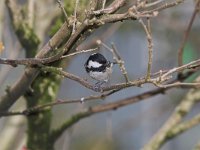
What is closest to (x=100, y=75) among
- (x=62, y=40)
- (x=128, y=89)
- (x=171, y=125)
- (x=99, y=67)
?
(x=99, y=67)

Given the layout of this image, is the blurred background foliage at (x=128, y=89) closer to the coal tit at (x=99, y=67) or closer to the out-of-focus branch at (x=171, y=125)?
the out-of-focus branch at (x=171, y=125)

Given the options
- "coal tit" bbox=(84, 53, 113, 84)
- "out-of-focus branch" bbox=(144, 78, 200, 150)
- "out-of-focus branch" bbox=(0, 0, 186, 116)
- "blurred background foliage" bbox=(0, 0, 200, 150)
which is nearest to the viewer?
"out-of-focus branch" bbox=(0, 0, 186, 116)

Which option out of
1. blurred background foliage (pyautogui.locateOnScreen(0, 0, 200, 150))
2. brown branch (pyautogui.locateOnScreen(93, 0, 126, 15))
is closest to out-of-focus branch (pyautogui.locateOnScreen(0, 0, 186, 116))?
brown branch (pyautogui.locateOnScreen(93, 0, 126, 15))

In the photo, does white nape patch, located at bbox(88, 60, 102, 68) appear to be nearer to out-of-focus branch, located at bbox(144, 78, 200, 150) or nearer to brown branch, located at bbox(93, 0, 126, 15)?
brown branch, located at bbox(93, 0, 126, 15)

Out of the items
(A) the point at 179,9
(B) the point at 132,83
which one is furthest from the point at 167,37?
(B) the point at 132,83

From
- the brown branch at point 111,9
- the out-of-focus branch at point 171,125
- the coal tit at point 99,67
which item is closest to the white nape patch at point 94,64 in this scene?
the coal tit at point 99,67

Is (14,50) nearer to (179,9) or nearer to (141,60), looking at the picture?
(179,9)
